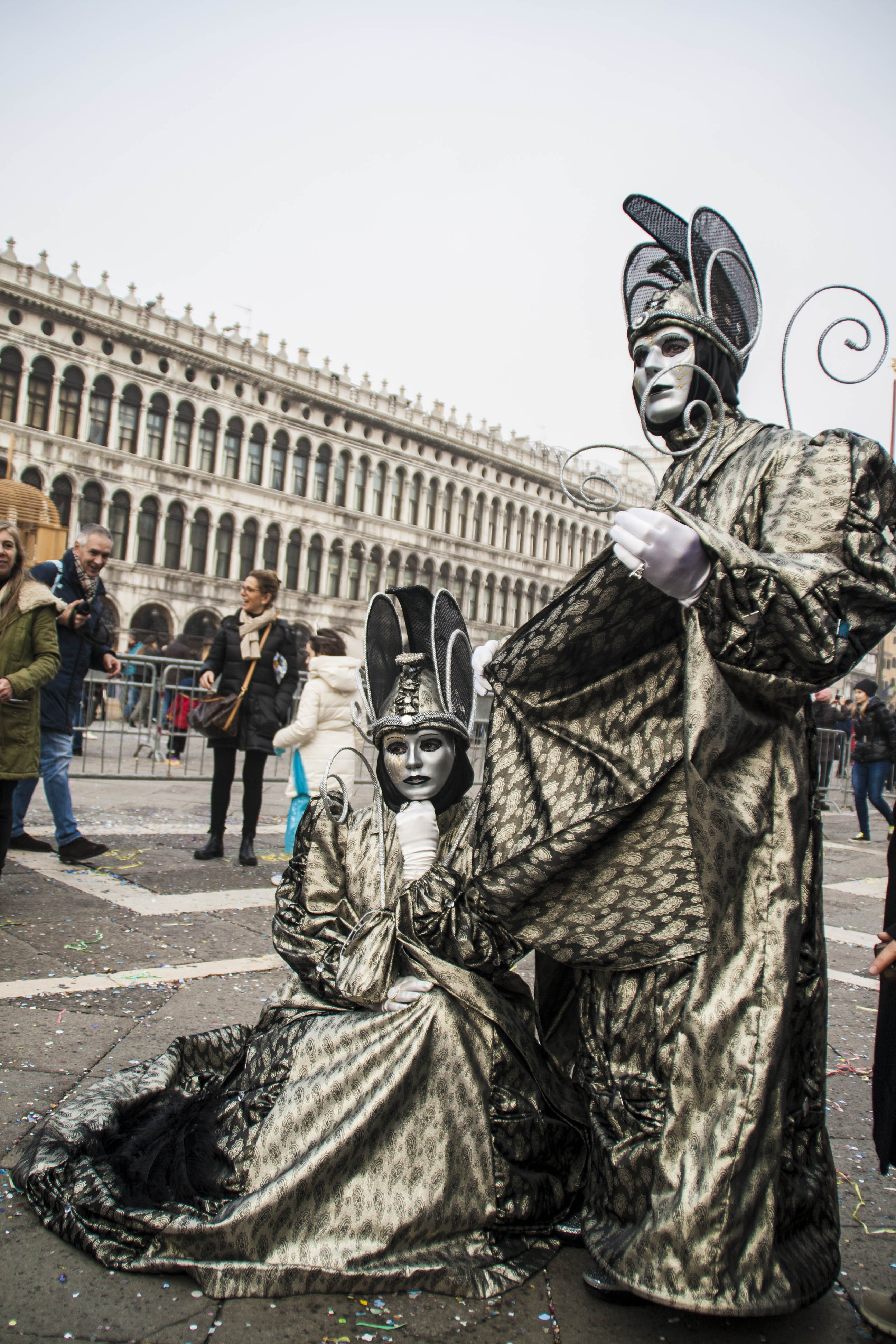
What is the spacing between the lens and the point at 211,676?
6.43 meters

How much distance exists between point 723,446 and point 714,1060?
3.83 feet

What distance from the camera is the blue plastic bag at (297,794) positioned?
625 centimetres

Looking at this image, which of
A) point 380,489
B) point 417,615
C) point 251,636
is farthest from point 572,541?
point 417,615

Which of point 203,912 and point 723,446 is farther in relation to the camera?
point 203,912

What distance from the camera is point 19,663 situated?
4723 millimetres

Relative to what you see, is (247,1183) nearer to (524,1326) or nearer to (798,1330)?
(524,1326)

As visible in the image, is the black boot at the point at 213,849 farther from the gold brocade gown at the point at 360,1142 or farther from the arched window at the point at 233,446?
the arched window at the point at 233,446

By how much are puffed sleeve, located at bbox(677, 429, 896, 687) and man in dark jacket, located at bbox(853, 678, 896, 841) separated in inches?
337

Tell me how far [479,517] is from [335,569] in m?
10.2

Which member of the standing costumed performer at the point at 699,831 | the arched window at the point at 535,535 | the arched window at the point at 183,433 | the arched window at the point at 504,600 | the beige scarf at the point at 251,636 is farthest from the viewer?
the arched window at the point at 535,535

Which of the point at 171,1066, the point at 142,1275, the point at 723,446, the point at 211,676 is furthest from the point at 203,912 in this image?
the point at 723,446

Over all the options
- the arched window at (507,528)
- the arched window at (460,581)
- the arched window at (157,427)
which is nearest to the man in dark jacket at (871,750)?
the arched window at (157,427)

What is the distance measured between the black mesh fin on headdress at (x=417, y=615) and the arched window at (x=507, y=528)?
49221 mm

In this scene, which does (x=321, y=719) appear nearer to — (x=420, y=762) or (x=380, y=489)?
(x=420, y=762)
